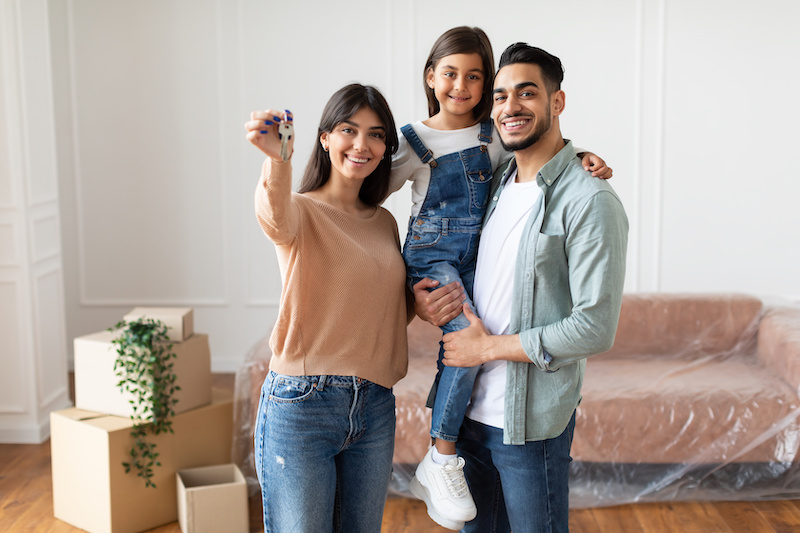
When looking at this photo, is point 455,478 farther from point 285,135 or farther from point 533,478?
point 285,135

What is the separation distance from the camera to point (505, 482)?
1622mm

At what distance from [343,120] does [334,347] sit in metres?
0.50

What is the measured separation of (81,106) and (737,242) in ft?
13.7

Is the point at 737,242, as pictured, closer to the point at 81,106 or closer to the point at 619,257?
the point at 619,257

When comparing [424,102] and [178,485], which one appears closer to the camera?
[178,485]

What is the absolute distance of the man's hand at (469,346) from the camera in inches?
62.8

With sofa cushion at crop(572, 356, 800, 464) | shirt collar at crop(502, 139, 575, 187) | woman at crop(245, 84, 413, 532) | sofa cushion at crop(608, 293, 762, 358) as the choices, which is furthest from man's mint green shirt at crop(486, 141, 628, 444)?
sofa cushion at crop(608, 293, 762, 358)

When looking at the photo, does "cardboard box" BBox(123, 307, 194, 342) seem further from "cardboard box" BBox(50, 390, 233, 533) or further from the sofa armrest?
the sofa armrest

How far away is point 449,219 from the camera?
→ 1866 millimetres

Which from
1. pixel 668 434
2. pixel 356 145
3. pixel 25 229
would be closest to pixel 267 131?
pixel 356 145

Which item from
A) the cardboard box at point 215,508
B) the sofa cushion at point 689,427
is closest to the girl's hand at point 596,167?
the sofa cushion at point 689,427

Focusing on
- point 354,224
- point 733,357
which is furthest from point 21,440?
point 733,357

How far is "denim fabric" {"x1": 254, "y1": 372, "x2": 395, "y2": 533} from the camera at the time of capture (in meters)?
1.53

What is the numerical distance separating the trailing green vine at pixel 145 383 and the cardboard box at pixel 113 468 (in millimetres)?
32
